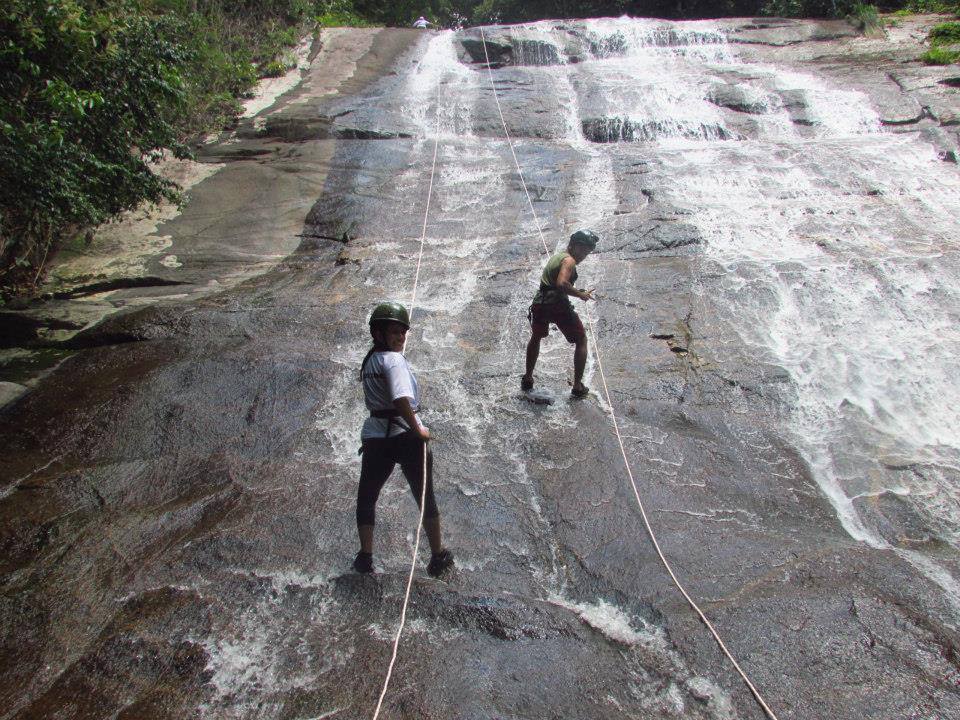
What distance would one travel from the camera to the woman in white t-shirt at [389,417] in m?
3.39

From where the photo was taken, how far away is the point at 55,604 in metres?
3.69

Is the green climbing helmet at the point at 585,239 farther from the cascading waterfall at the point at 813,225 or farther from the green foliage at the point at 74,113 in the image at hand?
the green foliage at the point at 74,113

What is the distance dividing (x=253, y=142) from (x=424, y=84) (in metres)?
4.57

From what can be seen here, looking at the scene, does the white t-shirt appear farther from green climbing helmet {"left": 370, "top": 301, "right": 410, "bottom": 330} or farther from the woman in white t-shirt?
green climbing helmet {"left": 370, "top": 301, "right": 410, "bottom": 330}

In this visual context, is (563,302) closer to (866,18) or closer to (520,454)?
Result: (520,454)

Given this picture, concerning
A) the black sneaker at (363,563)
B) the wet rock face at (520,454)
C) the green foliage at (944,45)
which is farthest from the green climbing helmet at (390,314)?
the green foliage at (944,45)

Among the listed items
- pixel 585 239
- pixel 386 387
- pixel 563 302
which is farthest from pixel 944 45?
pixel 386 387

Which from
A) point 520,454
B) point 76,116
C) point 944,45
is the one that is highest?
point 76,116

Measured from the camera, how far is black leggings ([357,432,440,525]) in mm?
3537

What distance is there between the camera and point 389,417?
3471 millimetres

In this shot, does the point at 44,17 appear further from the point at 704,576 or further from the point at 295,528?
the point at 704,576

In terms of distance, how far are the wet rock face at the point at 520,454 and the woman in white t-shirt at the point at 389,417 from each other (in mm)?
622

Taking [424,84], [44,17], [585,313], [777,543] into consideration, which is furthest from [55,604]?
[424,84]

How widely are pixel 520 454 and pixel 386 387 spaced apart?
207cm
